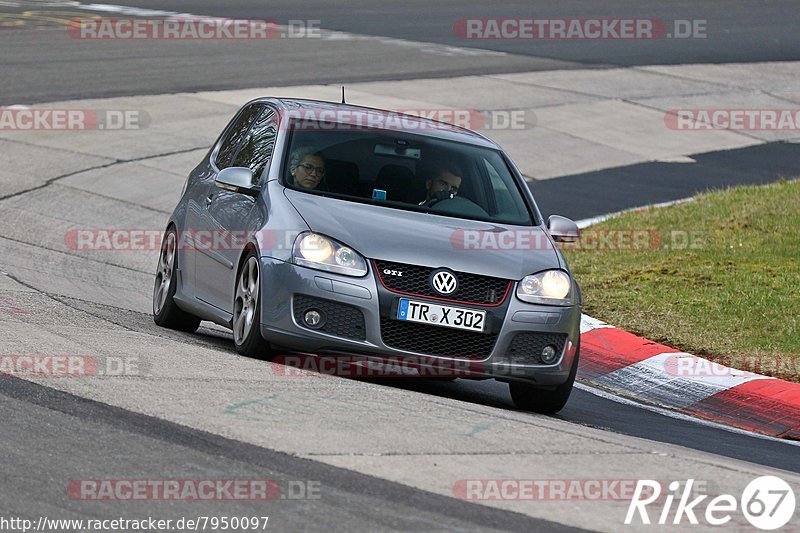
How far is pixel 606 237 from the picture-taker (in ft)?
49.7

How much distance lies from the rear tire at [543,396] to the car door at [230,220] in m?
1.83

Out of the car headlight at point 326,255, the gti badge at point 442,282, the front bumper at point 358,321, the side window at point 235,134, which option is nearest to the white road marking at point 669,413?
the front bumper at point 358,321

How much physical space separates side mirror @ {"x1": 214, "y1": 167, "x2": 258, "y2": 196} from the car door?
0.06 metres

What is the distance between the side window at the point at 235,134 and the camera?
10109 millimetres

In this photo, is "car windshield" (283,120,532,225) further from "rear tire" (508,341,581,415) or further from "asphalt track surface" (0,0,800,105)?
"asphalt track surface" (0,0,800,105)

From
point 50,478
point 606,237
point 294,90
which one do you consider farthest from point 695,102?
point 50,478

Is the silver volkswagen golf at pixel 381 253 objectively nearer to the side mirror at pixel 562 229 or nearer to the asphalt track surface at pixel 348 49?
the side mirror at pixel 562 229

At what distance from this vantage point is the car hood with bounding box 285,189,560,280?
8.14m

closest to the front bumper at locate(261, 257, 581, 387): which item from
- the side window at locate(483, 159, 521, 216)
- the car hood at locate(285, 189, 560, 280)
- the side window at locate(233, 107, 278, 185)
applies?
the car hood at locate(285, 189, 560, 280)

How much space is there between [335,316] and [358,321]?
0.47 ft

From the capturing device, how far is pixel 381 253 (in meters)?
8.09

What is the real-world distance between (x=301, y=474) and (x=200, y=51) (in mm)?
21204

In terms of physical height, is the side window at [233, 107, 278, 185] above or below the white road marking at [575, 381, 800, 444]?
above

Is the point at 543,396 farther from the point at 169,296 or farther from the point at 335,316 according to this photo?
the point at 169,296
